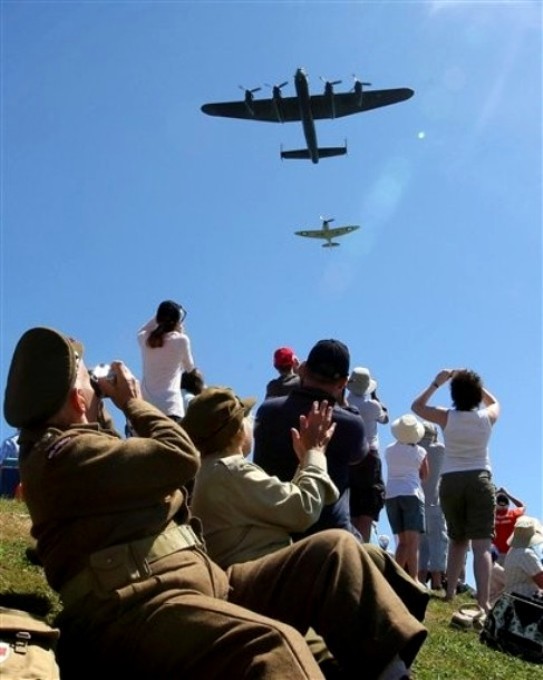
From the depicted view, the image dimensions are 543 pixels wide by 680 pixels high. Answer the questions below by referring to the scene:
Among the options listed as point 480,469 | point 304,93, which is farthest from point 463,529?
point 304,93

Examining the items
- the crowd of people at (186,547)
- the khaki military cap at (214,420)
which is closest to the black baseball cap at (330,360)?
the crowd of people at (186,547)

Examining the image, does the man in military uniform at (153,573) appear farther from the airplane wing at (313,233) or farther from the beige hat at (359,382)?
the airplane wing at (313,233)

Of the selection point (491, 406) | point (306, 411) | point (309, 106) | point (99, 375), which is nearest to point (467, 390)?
point (491, 406)

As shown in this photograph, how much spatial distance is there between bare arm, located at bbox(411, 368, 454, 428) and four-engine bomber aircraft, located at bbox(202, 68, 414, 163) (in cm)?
3554

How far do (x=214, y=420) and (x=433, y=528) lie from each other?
21.0 ft

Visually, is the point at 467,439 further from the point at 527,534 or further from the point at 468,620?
the point at 468,620

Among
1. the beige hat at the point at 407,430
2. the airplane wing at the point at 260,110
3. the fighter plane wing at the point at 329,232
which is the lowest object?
the beige hat at the point at 407,430

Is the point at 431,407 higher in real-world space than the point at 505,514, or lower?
higher

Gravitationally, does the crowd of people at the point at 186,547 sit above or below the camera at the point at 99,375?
below

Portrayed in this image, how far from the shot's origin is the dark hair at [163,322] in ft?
23.9

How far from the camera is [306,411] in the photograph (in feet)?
14.4

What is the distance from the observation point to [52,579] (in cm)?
279

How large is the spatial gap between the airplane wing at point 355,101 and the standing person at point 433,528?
35.0 meters

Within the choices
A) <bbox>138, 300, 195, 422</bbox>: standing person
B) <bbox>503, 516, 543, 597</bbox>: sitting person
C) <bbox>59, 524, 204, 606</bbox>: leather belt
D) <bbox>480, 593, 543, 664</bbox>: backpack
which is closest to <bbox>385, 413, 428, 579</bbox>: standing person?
<bbox>503, 516, 543, 597</bbox>: sitting person
